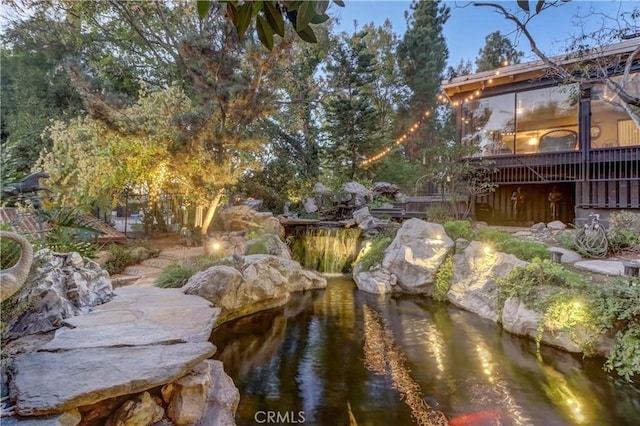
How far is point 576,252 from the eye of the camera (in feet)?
21.9

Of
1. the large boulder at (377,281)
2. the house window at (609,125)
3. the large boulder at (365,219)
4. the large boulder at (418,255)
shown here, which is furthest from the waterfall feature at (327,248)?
the house window at (609,125)

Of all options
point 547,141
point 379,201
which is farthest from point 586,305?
point 379,201

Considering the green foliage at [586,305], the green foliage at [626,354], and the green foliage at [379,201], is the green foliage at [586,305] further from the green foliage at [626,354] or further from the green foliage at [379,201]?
the green foliage at [379,201]

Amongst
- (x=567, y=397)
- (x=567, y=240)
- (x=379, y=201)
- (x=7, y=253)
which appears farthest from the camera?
(x=379, y=201)

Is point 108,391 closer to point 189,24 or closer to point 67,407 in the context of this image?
point 67,407

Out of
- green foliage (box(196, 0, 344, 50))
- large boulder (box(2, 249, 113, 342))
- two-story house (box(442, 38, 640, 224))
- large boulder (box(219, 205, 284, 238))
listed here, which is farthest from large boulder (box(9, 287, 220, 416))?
two-story house (box(442, 38, 640, 224))

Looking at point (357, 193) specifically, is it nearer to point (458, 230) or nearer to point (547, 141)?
point (458, 230)

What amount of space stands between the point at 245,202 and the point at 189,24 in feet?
19.7

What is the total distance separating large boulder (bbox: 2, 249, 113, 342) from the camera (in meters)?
2.77

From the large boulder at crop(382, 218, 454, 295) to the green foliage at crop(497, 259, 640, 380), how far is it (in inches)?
81.8

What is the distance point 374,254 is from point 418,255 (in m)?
1.30

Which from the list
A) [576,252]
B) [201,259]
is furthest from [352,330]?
[576,252]

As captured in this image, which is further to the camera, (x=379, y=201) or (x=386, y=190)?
(x=386, y=190)

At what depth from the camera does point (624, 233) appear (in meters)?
6.77
